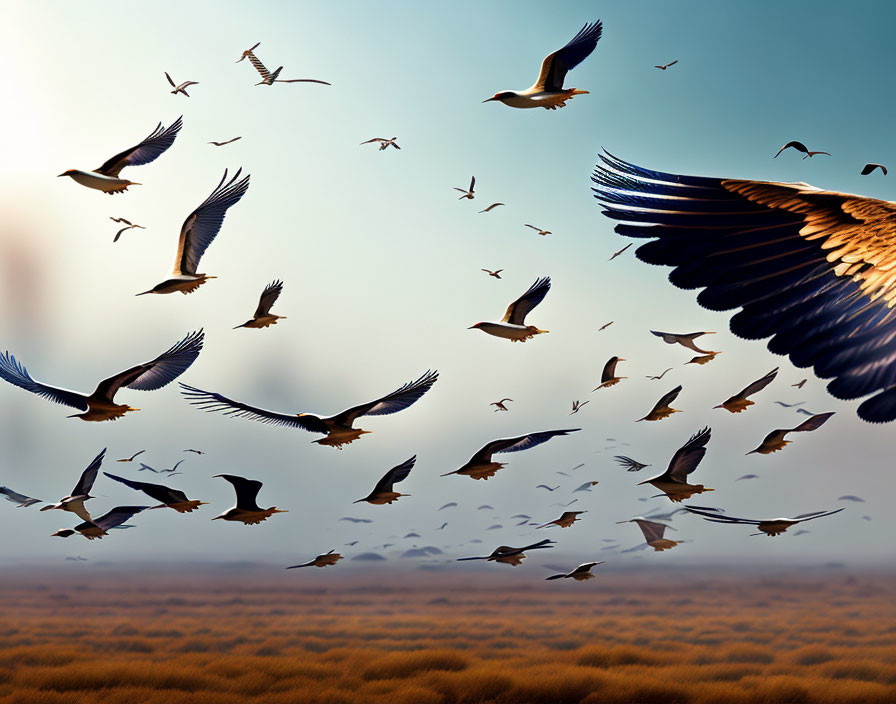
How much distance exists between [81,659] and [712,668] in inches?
746

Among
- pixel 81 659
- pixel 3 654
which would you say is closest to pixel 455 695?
pixel 81 659

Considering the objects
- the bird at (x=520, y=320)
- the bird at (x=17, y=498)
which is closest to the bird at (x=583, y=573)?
the bird at (x=520, y=320)

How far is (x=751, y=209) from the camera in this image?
3645mm

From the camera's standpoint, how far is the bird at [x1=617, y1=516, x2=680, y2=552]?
37.9 ft

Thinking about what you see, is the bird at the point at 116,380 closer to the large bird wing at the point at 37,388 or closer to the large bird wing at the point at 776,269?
the large bird wing at the point at 37,388

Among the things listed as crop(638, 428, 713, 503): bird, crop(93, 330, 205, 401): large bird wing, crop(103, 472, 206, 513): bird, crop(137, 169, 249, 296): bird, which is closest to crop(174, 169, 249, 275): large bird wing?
crop(137, 169, 249, 296): bird

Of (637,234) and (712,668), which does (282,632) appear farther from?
(637,234)

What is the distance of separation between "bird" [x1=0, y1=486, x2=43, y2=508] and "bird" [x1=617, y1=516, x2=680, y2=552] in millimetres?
8738

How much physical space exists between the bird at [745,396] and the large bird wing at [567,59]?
4798 millimetres

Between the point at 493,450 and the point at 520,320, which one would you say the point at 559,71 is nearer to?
the point at 520,320

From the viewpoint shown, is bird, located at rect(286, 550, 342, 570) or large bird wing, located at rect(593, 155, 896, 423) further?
bird, located at rect(286, 550, 342, 570)

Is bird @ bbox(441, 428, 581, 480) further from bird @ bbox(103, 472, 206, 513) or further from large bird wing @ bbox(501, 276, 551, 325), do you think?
bird @ bbox(103, 472, 206, 513)

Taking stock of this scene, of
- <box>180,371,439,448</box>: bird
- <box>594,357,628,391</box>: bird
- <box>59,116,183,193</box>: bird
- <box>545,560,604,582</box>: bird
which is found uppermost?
<box>59,116,183,193</box>: bird

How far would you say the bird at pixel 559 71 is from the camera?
7.77m
